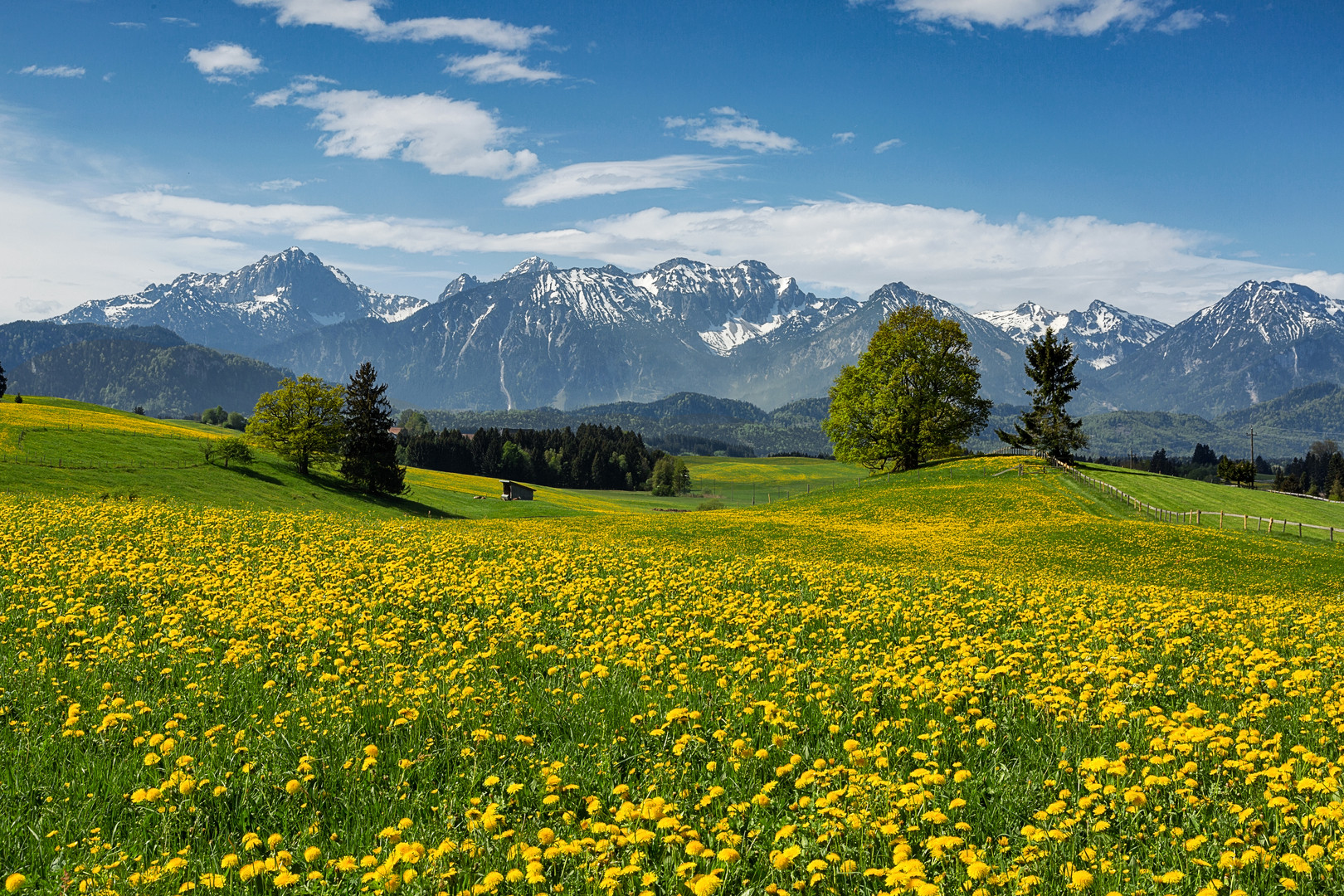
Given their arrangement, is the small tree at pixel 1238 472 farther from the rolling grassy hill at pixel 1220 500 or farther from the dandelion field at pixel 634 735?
the dandelion field at pixel 634 735

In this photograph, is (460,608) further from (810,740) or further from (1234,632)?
(1234,632)

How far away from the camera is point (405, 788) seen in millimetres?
6684

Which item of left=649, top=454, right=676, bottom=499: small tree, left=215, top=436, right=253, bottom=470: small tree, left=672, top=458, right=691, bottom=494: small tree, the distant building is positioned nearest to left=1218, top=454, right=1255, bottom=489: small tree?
left=672, top=458, right=691, bottom=494: small tree

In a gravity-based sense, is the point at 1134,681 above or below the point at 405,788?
above

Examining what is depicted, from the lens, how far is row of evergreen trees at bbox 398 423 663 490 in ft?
572

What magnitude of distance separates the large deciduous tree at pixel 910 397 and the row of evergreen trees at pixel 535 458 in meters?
114

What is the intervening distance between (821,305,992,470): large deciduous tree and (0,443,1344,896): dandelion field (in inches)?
2110

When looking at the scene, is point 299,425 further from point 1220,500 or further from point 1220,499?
point 1220,499

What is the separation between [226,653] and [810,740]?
7.20m

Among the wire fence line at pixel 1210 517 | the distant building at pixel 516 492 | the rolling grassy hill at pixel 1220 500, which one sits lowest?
the distant building at pixel 516 492

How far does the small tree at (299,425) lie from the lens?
6881 cm

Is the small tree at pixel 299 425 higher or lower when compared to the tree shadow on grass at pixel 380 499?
higher

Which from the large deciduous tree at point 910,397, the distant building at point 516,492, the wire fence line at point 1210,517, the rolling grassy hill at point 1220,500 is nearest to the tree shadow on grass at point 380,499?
the distant building at point 516,492

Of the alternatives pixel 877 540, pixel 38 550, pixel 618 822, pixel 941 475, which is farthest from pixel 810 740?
pixel 941 475
